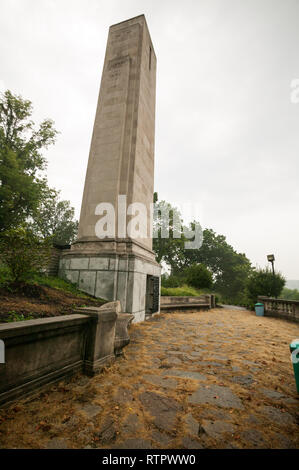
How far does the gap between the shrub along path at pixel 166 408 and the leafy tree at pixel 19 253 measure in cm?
260

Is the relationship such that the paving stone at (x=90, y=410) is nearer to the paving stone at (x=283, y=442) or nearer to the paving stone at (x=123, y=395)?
the paving stone at (x=123, y=395)

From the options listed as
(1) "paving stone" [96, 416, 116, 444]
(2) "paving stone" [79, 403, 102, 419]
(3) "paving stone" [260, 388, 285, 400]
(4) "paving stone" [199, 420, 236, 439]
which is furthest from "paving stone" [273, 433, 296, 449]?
(2) "paving stone" [79, 403, 102, 419]

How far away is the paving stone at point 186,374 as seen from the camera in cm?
345

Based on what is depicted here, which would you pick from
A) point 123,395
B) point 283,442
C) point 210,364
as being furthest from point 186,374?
point 283,442

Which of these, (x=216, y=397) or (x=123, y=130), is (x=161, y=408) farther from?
(x=123, y=130)

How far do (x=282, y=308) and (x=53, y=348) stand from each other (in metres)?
13.5

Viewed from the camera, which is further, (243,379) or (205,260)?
(205,260)

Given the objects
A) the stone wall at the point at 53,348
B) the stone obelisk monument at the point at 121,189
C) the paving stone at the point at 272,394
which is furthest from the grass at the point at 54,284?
the paving stone at the point at 272,394

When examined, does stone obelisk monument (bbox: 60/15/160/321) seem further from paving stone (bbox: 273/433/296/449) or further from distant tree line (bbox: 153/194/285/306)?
distant tree line (bbox: 153/194/285/306)

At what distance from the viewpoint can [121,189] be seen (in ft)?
28.5

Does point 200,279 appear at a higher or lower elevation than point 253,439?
higher

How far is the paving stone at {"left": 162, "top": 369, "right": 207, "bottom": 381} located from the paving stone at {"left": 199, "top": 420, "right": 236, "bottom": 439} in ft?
3.81
